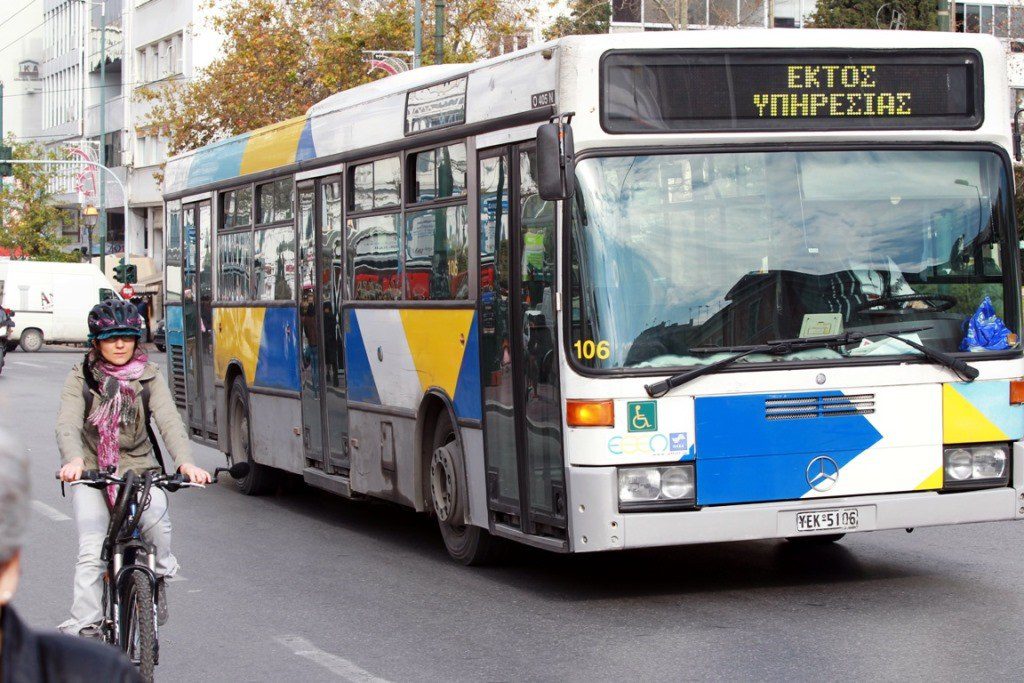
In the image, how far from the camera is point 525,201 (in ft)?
31.0

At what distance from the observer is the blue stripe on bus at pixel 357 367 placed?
12.1 meters

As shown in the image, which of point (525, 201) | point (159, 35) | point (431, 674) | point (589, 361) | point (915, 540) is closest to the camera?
point (431, 674)

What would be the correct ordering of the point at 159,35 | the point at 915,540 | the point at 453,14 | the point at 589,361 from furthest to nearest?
the point at 159,35
the point at 453,14
the point at 915,540
the point at 589,361

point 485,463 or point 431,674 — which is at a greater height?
point 485,463

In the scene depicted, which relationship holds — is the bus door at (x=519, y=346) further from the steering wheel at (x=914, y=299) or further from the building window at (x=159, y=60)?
the building window at (x=159, y=60)

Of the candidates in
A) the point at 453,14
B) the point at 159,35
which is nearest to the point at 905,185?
the point at 453,14

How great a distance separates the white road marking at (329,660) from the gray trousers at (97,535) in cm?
98

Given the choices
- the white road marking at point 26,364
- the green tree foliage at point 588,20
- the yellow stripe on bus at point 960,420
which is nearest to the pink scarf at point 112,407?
the yellow stripe on bus at point 960,420

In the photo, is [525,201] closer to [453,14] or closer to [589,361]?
[589,361]

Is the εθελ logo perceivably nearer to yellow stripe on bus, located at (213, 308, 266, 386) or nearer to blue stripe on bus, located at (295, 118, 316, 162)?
blue stripe on bus, located at (295, 118, 316, 162)

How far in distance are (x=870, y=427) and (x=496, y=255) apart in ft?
7.57

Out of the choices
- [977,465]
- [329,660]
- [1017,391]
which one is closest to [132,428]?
[329,660]

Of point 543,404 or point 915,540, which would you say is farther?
point 915,540

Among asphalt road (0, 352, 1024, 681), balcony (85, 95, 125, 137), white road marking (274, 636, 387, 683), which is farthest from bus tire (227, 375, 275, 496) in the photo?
balcony (85, 95, 125, 137)
